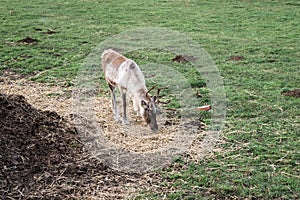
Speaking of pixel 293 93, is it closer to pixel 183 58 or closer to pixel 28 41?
pixel 183 58

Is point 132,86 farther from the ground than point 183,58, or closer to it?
farther from the ground

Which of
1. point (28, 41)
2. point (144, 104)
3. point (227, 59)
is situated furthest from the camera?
point (28, 41)

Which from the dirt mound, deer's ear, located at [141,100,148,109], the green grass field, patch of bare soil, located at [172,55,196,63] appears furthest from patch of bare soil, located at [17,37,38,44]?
deer's ear, located at [141,100,148,109]

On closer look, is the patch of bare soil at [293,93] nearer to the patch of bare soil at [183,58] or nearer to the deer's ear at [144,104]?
the patch of bare soil at [183,58]

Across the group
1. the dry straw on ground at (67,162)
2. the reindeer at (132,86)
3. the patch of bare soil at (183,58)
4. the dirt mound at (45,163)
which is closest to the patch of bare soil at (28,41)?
the patch of bare soil at (183,58)

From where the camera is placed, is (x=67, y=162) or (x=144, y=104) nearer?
(x=67, y=162)

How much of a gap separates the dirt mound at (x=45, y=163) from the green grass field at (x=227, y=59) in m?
0.74

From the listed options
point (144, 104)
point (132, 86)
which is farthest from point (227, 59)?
point (144, 104)

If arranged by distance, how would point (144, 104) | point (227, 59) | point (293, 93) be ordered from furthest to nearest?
point (227, 59) < point (293, 93) < point (144, 104)

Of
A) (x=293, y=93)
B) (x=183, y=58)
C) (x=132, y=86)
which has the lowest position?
(x=293, y=93)

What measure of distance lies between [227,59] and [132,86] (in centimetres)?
519

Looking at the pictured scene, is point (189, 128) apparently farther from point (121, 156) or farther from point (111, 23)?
point (111, 23)

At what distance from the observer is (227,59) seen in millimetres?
12133

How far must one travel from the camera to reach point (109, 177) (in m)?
6.21
